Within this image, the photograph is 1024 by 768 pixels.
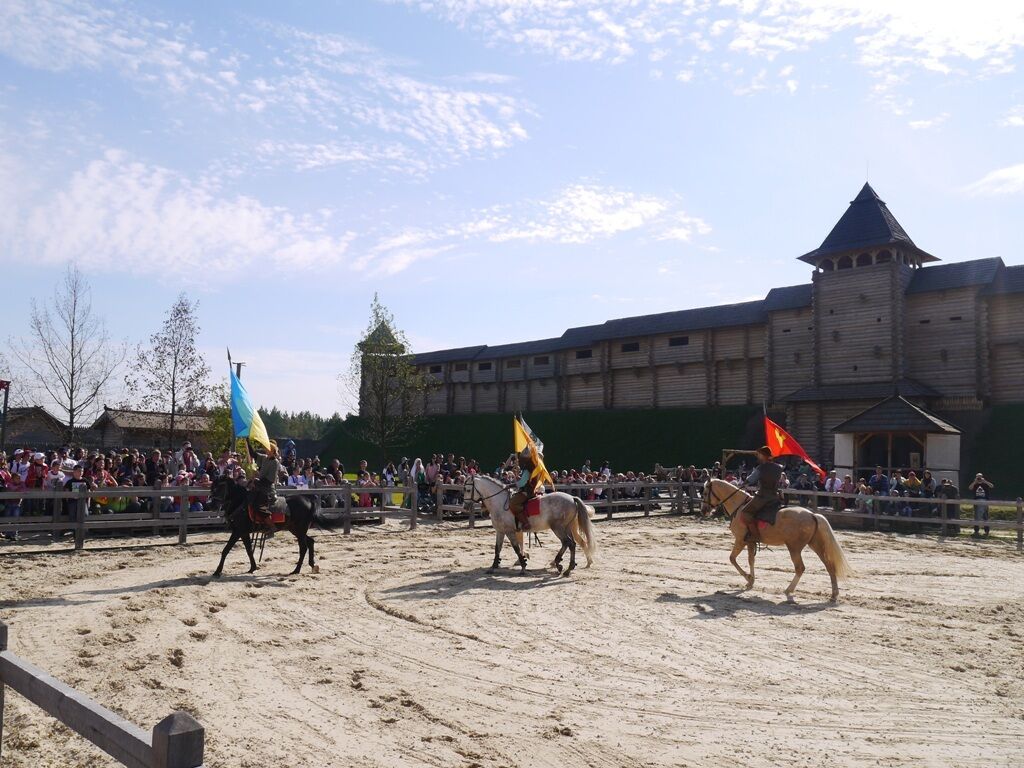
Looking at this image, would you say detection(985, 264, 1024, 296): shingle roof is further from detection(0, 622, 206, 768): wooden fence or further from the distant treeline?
the distant treeline

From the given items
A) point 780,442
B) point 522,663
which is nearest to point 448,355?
point 780,442

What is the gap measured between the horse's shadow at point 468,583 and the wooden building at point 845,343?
2192 cm

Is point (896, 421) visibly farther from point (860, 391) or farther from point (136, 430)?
point (136, 430)

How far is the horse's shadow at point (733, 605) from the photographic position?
395 inches

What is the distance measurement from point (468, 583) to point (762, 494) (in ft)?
16.1

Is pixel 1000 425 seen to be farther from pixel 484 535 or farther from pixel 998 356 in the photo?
pixel 484 535

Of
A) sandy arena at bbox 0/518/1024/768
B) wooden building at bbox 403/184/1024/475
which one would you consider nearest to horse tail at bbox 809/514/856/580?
sandy arena at bbox 0/518/1024/768

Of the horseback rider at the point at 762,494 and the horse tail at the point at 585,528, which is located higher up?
the horseback rider at the point at 762,494

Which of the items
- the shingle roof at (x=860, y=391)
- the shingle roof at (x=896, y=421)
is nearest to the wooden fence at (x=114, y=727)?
the shingle roof at (x=896, y=421)

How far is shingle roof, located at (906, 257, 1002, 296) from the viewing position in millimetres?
32562

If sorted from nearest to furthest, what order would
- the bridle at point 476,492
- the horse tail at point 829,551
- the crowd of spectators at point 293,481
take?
the horse tail at point 829,551
the bridle at point 476,492
the crowd of spectators at point 293,481

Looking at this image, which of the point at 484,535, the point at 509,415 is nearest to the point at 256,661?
the point at 484,535

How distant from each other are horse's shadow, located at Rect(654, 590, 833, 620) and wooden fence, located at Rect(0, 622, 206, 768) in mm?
7824

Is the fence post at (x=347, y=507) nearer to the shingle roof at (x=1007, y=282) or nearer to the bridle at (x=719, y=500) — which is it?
the bridle at (x=719, y=500)
